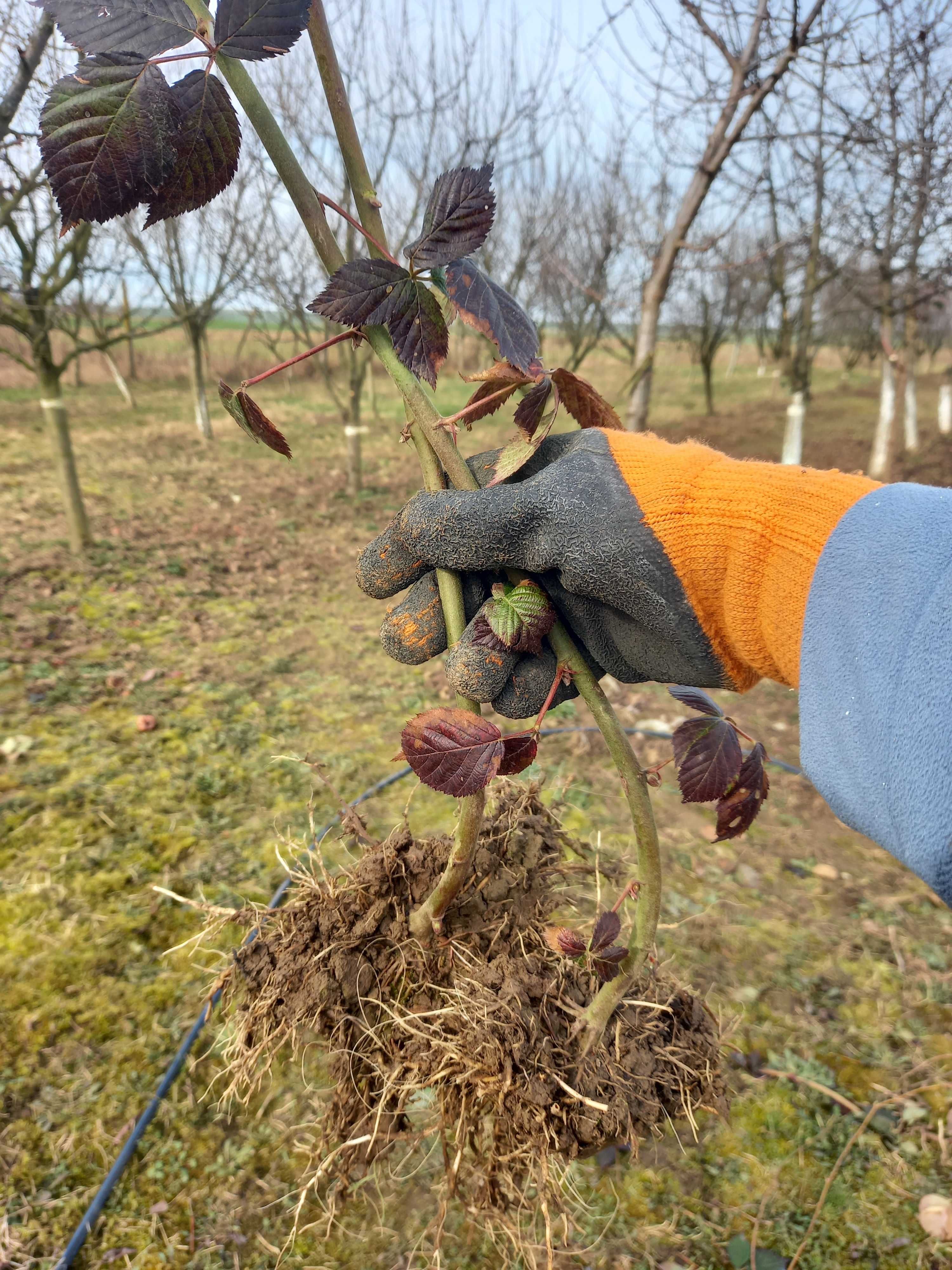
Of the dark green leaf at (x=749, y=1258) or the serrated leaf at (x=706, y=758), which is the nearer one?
the serrated leaf at (x=706, y=758)

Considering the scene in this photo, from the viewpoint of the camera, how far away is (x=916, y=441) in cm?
1137

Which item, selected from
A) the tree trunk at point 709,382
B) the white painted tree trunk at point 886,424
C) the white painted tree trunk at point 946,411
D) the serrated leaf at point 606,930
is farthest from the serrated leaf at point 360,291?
the tree trunk at point 709,382

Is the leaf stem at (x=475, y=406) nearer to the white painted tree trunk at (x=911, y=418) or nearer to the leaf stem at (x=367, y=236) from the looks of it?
the leaf stem at (x=367, y=236)

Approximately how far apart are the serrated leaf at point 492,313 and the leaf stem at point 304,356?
0.15m

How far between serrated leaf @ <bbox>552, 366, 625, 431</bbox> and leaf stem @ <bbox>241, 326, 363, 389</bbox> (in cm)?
31

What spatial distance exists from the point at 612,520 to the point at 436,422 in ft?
1.06

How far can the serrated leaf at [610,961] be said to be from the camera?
1.16 m

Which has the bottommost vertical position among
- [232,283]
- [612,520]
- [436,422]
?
[612,520]

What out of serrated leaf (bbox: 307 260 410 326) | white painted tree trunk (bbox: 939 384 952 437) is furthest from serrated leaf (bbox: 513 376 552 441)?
white painted tree trunk (bbox: 939 384 952 437)

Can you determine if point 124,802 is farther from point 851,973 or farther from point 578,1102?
point 851,973

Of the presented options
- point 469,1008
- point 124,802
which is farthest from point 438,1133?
point 124,802

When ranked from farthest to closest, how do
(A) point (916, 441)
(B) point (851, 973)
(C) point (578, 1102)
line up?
(A) point (916, 441), (B) point (851, 973), (C) point (578, 1102)

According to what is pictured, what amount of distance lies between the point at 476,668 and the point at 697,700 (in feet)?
1.52

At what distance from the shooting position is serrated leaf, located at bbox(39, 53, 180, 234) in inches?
30.6
